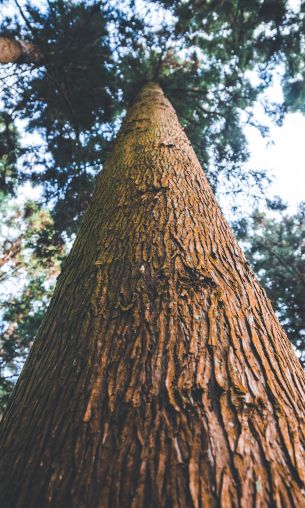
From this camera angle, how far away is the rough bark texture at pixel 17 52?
4.94 metres

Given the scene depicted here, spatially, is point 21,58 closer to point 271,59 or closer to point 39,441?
point 271,59

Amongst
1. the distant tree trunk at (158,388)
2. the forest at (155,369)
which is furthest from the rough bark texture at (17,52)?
the distant tree trunk at (158,388)

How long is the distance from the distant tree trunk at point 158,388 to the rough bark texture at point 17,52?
507 cm

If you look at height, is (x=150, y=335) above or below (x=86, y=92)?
below

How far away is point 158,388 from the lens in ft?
2.97

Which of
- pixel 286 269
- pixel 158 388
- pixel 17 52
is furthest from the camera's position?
pixel 286 269

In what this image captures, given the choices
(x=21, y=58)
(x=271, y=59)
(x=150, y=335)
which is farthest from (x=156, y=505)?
(x=271, y=59)

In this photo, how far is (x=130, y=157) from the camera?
8.34ft

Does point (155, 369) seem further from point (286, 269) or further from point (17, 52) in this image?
point (286, 269)

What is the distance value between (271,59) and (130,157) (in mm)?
6453

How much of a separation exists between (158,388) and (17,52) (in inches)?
250

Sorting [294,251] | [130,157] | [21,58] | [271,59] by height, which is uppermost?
[294,251]

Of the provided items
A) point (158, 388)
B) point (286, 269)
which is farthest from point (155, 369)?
point (286, 269)

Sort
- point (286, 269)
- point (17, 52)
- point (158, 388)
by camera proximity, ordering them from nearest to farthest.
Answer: point (158, 388)
point (17, 52)
point (286, 269)
